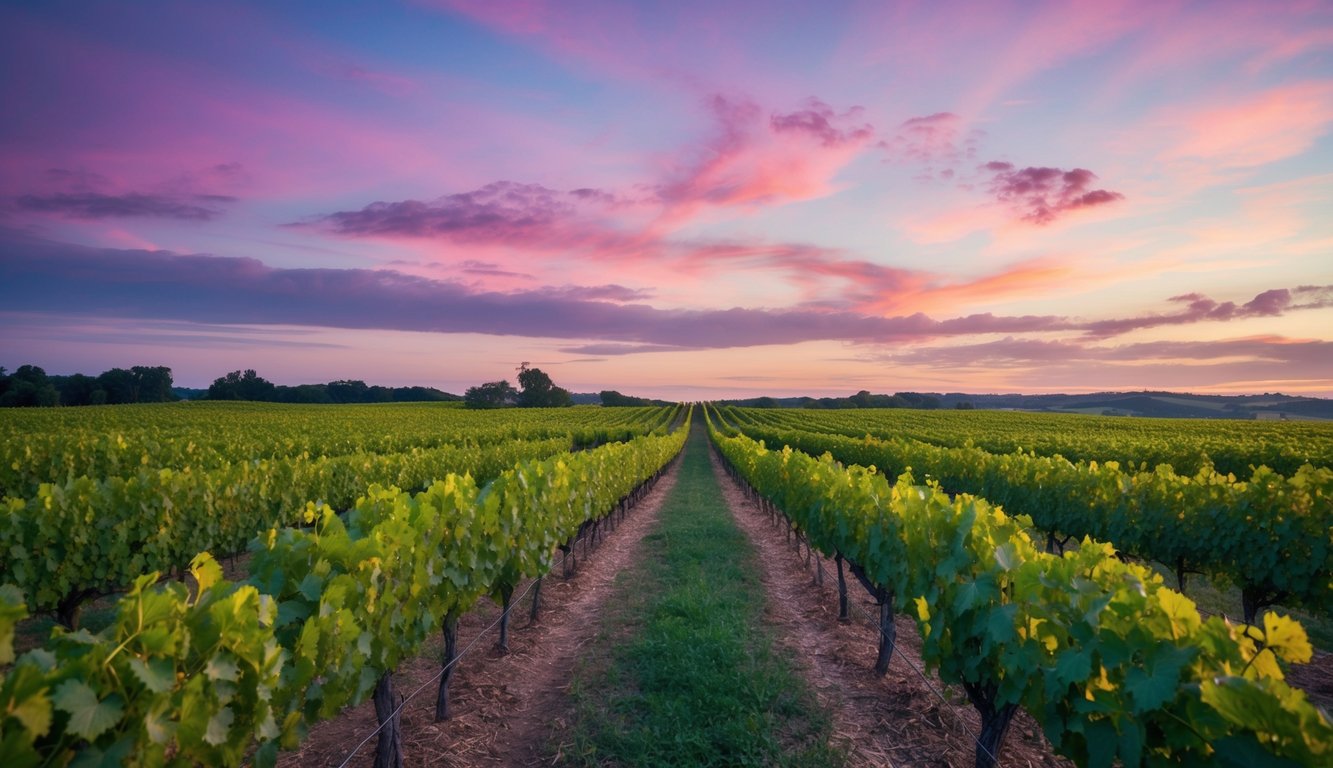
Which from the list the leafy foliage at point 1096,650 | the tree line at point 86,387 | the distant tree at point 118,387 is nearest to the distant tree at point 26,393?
the tree line at point 86,387

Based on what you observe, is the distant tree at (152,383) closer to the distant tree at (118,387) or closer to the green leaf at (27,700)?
the distant tree at (118,387)

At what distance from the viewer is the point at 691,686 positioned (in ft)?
22.0

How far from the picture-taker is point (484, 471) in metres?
21.6

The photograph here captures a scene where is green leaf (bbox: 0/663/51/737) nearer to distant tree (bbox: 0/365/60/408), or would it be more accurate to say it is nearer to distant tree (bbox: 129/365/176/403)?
distant tree (bbox: 0/365/60/408)

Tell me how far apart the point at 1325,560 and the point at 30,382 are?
11783 centimetres

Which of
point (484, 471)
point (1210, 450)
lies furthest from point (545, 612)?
point (1210, 450)

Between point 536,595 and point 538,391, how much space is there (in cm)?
10956

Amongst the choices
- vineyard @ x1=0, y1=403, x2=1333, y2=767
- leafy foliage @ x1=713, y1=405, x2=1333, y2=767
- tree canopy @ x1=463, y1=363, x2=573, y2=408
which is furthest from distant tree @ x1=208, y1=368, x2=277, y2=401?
leafy foliage @ x1=713, y1=405, x2=1333, y2=767

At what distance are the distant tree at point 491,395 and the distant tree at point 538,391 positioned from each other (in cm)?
346

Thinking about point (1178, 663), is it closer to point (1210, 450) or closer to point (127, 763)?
point (127, 763)

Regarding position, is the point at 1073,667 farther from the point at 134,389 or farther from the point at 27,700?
the point at 134,389

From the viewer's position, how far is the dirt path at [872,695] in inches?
221

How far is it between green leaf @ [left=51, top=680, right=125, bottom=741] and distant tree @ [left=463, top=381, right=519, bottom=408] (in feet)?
349

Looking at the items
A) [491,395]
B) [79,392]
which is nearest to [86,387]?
[79,392]
